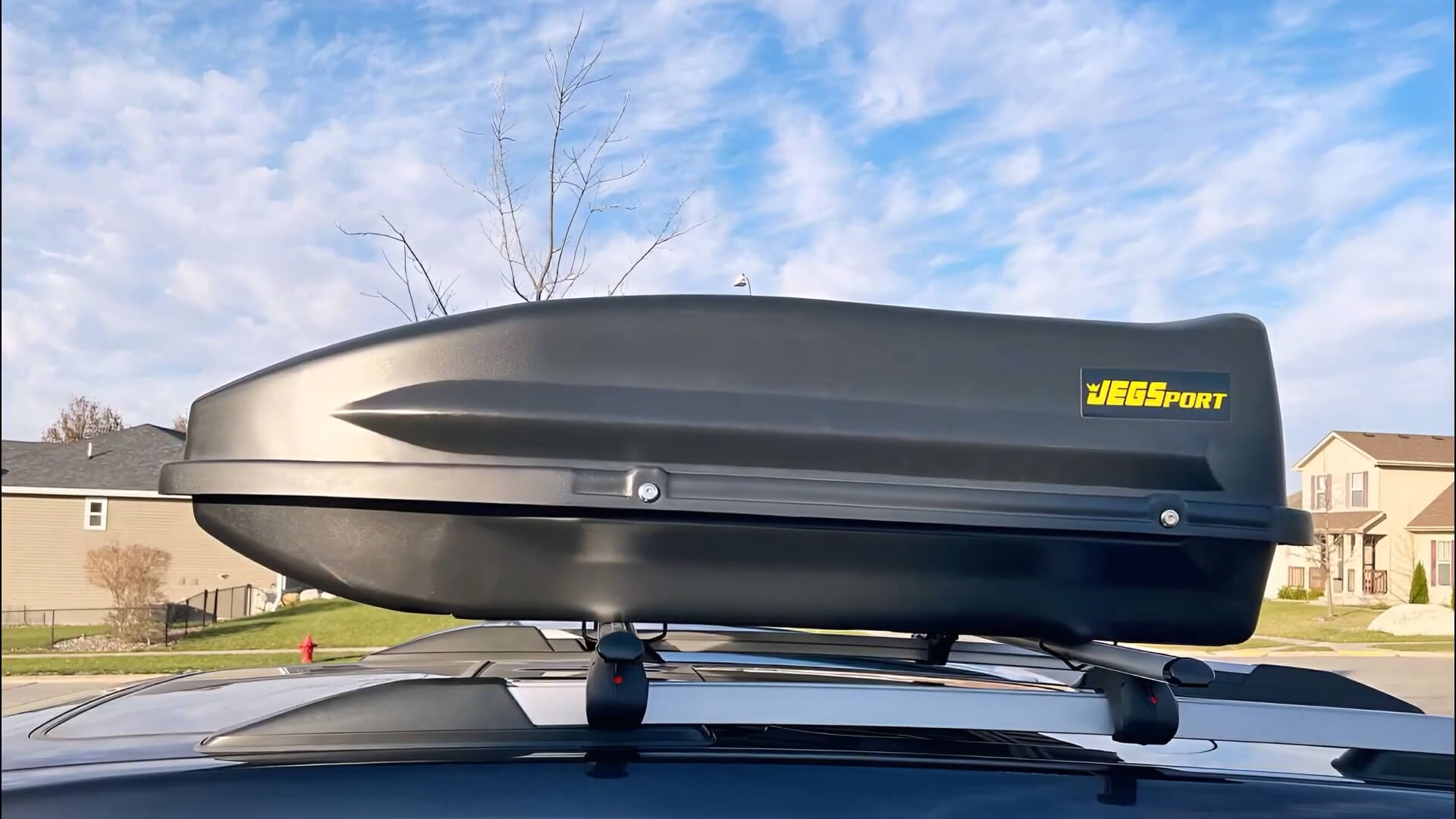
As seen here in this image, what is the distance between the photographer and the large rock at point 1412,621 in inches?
459

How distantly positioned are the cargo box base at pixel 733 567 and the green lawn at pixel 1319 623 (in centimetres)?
1177

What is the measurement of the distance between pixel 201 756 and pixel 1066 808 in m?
1.20

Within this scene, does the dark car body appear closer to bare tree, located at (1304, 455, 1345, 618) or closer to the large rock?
the large rock

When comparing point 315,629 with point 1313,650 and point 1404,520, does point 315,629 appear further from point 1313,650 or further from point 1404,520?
point 1404,520

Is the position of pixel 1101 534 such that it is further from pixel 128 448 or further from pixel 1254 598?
pixel 128 448

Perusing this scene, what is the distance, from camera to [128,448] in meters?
28.3

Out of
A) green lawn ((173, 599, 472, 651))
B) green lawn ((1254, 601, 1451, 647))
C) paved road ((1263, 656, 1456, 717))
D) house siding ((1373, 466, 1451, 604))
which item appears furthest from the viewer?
house siding ((1373, 466, 1451, 604))

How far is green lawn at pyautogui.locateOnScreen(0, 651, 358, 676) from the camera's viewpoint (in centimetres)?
1566

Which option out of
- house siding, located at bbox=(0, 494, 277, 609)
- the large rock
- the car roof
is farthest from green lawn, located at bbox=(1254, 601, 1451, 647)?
house siding, located at bbox=(0, 494, 277, 609)

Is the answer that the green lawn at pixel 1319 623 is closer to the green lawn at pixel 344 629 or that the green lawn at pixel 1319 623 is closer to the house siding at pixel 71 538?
the green lawn at pixel 344 629

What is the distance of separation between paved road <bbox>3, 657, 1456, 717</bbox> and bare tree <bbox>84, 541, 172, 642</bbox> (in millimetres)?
7987

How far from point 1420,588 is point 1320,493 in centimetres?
605

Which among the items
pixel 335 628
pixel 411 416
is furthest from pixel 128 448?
pixel 411 416

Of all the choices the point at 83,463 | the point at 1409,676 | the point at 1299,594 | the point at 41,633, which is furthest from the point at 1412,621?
the point at 83,463
